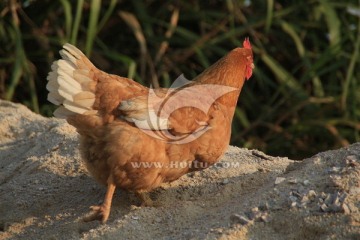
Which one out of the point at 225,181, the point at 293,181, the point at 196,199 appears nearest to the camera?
the point at 293,181

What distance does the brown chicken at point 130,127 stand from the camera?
158 inches

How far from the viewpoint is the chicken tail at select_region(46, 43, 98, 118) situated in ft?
13.2

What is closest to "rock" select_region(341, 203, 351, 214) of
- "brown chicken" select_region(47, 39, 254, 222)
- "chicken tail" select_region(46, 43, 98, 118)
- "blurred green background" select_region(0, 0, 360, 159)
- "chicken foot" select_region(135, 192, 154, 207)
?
"brown chicken" select_region(47, 39, 254, 222)

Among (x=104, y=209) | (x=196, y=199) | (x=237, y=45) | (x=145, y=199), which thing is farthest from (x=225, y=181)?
(x=237, y=45)

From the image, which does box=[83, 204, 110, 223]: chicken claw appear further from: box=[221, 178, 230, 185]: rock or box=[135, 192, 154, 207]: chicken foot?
box=[221, 178, 230, 185]: rock

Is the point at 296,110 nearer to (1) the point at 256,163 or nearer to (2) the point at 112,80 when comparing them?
(1) the point at 256,163

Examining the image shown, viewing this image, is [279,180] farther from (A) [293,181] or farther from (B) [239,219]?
(B) [239,219]

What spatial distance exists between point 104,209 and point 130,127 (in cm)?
50

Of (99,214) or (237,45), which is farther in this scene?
(237,45)

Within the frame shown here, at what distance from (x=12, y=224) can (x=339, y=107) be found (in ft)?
13.7

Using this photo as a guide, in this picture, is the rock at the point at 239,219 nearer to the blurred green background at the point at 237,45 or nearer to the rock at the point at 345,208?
the rock at the point at 345,208

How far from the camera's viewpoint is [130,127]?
4.04 metres

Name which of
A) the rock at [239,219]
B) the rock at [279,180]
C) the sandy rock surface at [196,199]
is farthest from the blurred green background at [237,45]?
the rock at [239,219]

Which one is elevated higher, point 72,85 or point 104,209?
point 72,85
